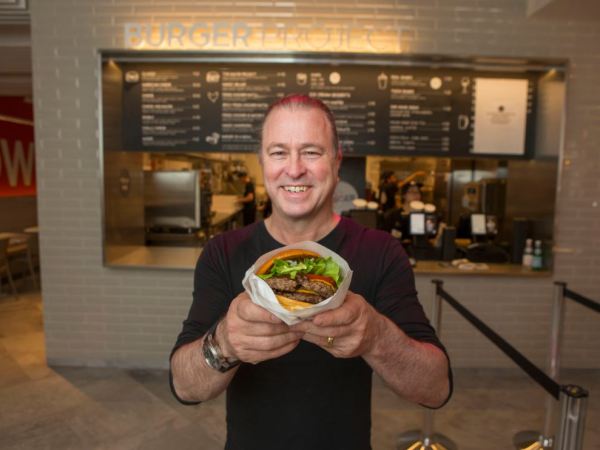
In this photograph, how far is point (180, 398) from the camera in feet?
4.15

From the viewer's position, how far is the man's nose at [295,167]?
4.27 feet

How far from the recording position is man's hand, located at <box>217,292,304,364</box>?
96cm

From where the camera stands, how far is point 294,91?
379 centimetres

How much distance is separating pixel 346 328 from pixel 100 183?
3.35 metres

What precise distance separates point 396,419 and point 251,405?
7.08 feet

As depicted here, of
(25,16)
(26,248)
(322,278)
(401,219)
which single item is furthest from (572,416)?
(26,248)

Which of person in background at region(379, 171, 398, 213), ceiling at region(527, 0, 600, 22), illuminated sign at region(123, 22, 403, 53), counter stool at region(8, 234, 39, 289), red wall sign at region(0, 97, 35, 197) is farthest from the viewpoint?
red wall sign at region(0, 97, 35, 197)

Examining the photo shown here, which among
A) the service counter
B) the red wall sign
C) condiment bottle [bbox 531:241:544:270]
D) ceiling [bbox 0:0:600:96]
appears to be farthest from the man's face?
the red wall sign

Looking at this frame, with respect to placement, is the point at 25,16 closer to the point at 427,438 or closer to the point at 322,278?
the point at 322,278

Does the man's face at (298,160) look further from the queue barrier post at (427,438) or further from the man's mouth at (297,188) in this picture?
the queue barrier post at (427,438)

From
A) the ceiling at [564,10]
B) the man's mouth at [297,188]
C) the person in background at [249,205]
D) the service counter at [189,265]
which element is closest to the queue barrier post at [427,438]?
the service counter at [189,265]

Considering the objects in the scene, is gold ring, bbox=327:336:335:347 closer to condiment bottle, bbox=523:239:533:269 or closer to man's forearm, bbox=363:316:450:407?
man's forearm, bbox=363:316:450:407

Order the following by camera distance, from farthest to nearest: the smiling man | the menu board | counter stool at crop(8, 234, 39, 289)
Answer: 1. counter stool at crop(8, 234, 39, 289)
2. the menu board
3. the smiling man

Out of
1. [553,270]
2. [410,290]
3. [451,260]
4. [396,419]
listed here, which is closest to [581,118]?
[553,270]
